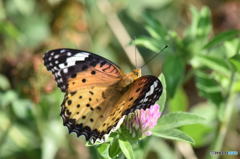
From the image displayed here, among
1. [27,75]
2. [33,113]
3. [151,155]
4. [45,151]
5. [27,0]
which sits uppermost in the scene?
[27,0]

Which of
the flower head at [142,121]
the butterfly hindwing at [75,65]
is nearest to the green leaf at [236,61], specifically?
the flower head at [142,121]

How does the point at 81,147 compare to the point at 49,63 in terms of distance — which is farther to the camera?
the point at 81,147

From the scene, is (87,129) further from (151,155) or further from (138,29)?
(138,29)

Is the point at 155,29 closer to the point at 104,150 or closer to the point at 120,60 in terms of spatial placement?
the point at 104,150

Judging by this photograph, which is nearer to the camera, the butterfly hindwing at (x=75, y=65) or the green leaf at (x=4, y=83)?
the butterfly hindwing at (x=75, y=65)

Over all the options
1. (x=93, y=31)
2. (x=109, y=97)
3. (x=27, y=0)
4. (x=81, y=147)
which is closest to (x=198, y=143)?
(x=81, y=147)

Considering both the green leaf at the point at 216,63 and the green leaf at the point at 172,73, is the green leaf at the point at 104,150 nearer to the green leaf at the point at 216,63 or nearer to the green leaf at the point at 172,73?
the green leaf at the point at 172,73
